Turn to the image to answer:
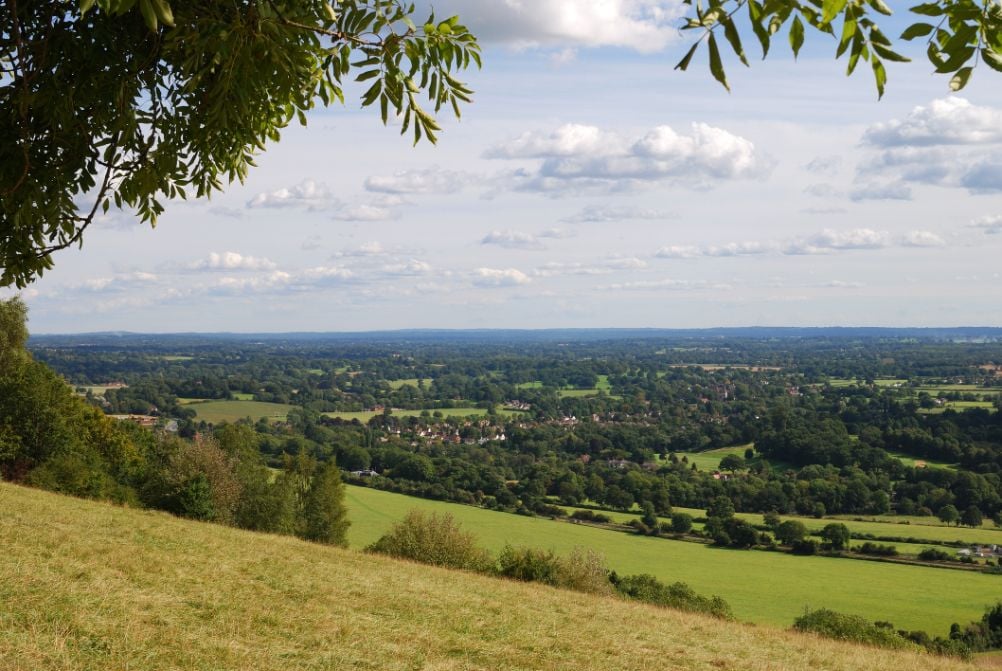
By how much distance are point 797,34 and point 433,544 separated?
31.2m

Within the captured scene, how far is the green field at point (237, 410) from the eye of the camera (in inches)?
4909

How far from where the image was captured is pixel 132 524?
1975 centimetres

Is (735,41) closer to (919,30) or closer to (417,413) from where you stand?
(919,30)

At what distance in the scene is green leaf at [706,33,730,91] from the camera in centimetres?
239

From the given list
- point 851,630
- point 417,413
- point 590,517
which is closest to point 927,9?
point 851,630

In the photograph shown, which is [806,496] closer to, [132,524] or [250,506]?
[250,506]

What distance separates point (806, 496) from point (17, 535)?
84.1 metres

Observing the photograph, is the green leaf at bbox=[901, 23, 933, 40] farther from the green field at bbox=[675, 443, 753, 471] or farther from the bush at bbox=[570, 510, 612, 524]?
the green field at bbox=[675, 443, 753, 471]

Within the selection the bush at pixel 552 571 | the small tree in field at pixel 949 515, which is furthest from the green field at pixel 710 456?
the bush at pixel 552 571

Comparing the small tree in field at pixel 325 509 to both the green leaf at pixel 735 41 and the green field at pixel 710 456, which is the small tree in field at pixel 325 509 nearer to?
the green leaf at pixel 735 41

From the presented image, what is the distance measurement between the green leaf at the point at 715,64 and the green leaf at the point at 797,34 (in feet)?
0.96

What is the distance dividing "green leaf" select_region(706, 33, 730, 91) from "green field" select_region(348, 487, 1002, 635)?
131 feet

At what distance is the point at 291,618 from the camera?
11703 mm

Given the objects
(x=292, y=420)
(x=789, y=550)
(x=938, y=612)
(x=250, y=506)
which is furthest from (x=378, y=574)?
(x=292, y=420)
